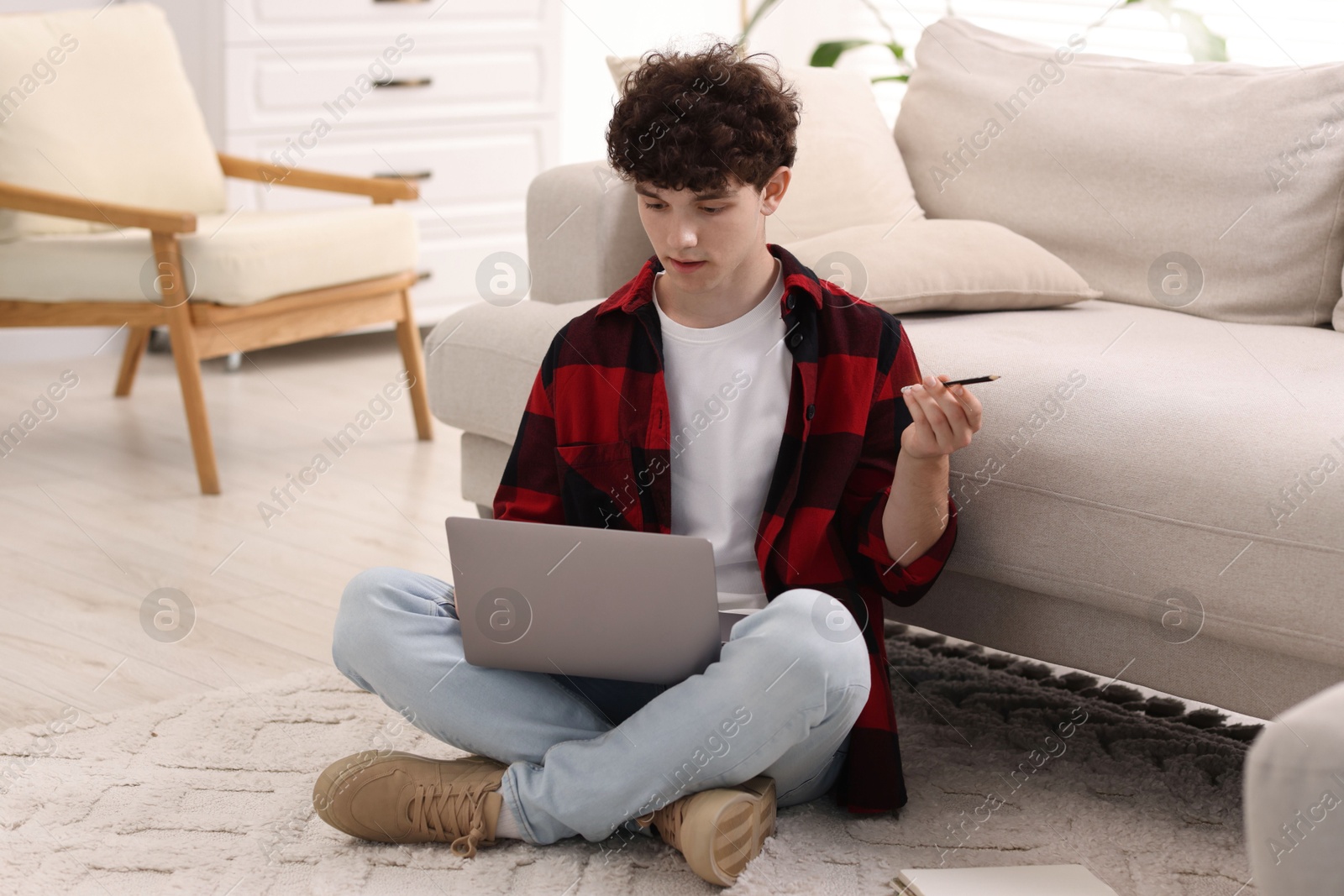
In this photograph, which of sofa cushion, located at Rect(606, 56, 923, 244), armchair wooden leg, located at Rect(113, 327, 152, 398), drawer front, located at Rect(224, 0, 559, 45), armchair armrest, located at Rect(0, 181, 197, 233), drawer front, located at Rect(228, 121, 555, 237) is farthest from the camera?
drawer front, located at Rect(228, 121, 555, 237)

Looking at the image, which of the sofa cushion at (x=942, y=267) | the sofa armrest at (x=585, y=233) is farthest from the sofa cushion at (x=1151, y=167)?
the sofa armrest at (x=585, y=233)

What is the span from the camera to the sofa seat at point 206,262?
249cm

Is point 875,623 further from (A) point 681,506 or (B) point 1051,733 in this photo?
(B) point 1051,733

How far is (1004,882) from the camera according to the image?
3.90 feet

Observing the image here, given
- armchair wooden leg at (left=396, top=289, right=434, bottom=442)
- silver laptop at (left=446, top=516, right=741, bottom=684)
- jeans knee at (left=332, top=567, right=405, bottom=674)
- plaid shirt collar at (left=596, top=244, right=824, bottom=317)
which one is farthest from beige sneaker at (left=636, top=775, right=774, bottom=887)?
armchair wooden leg at (left=396, top=289, right=434, bottom=442)

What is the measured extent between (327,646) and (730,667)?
0.82 metres

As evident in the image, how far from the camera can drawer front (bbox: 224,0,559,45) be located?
339 cm

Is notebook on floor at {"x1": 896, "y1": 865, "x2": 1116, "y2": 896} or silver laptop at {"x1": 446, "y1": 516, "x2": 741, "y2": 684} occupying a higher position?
silver laptop at {"x1": 446, "y1": 516, "x2": 741, "y2": 684}

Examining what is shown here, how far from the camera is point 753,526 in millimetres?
1339

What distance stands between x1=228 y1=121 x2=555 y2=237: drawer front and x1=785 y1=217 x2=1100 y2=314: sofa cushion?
212 centimetres

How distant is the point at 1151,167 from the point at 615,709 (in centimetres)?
107

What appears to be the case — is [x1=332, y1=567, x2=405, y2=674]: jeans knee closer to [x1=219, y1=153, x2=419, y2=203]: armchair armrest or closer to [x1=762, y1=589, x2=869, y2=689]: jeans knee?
[x1=762, y1=589, x2=869, y2=689]: jeans knee

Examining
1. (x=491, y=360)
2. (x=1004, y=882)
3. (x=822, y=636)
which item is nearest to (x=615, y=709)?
(x=822, y=636)

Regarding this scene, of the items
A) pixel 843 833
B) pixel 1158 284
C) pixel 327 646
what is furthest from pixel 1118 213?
pixel 327 646
